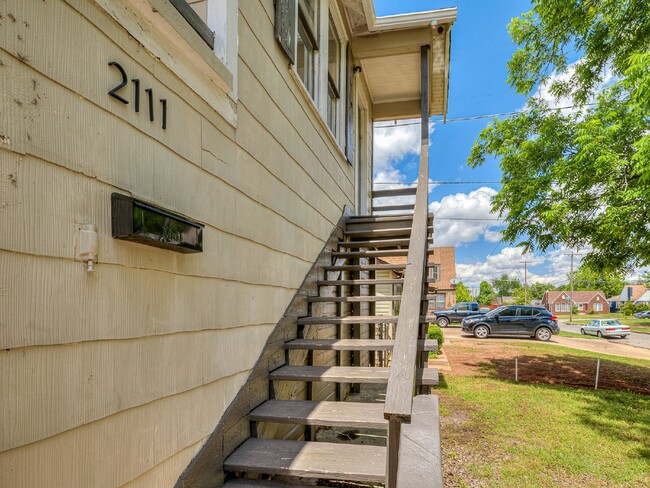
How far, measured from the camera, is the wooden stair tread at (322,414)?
216cm

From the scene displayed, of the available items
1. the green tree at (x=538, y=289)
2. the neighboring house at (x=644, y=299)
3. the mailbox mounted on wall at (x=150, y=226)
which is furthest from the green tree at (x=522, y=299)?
the mailbox mounted on wall at (x=150, y=226)

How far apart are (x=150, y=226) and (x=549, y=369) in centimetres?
1060

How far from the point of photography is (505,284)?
88438 millimetres

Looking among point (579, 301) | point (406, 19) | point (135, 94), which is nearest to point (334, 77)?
point (406, 19)

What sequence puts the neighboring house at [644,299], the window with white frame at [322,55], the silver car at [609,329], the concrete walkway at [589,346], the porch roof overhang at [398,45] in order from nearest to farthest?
the window with white frame at [322,55]
the porch roof overhang at [398,45]
the concrete walkway at [589,346]
the silver car at [609,329]
the neighboring house at [644,299]

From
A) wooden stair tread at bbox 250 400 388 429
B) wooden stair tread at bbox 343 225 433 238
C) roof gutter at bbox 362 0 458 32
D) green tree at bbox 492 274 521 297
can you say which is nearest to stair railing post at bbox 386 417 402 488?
wooden stair tread at bbox 250 400 388 429

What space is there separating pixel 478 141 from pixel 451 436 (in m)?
6.74

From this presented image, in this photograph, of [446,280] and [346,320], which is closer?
[346,320]

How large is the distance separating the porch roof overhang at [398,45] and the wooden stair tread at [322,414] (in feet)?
14.4

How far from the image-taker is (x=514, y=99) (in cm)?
915

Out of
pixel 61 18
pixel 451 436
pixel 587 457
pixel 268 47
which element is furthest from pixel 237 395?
pixel 587 457

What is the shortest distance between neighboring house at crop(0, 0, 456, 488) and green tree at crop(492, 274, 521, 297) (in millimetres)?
93803

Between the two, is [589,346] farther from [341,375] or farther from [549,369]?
[341,375]

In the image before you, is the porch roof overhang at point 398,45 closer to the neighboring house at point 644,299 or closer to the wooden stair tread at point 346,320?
the wooden stair tread at point 346,320
